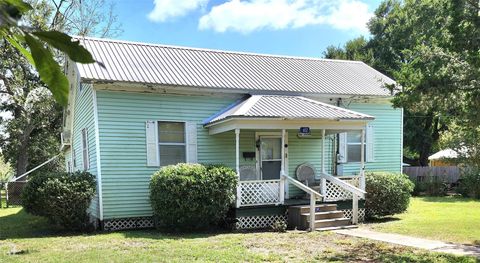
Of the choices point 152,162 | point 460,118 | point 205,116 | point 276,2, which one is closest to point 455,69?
point 460,118

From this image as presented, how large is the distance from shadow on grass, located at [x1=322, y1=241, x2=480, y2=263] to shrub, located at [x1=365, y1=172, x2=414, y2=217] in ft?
15.4

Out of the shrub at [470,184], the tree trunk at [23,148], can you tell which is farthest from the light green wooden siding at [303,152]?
the tree trunk at [23,148]

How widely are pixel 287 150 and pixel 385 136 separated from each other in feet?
13.4

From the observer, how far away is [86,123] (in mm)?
13375

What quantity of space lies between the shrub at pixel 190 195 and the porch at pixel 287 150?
61cm

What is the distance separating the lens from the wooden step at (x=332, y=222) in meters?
11.5

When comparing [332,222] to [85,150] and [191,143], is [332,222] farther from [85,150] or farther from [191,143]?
[85,150]

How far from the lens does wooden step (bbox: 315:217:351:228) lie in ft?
37.7

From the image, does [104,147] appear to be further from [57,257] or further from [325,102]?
[325,102]

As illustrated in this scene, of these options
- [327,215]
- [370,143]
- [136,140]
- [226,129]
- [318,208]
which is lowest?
[327,215]

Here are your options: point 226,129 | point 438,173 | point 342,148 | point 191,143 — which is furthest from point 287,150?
point 438,173

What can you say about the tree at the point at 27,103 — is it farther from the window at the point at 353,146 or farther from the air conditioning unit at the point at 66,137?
the window at the point at 353,146

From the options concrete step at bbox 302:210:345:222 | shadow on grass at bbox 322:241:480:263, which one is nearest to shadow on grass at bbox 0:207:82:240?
concrete step at bbox 302:210:345:222

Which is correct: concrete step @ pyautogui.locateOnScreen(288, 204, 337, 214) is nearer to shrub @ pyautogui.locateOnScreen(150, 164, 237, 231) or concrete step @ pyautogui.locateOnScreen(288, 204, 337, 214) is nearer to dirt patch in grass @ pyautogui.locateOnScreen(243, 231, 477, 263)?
dirt patch in grass @ pyautogui.locateOnScreen(243, 231, 477, 263)
